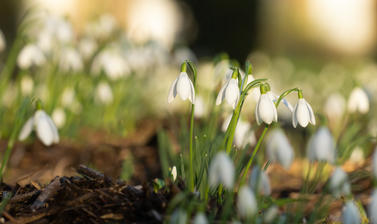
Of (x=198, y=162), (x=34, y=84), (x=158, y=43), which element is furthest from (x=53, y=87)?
(x=198, y=162)

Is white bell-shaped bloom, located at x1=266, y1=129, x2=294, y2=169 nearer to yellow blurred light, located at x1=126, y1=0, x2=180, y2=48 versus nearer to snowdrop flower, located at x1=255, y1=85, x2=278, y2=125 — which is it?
snowdrop flower, located at x1=255, y1=85, x2=278, y2=125

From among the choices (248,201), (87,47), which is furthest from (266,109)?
(87,47)

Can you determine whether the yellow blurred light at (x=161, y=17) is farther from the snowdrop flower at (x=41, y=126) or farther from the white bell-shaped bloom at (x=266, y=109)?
the white bell-shaped bloom at (x=266, y=109)

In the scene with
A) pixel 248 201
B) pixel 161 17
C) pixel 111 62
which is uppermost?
pixel 161 17

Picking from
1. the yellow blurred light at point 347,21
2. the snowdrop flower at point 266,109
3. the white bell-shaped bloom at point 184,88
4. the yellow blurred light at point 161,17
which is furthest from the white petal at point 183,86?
the yellow blurred light at point 347,21

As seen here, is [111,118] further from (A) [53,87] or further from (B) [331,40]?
(B) [331,40]

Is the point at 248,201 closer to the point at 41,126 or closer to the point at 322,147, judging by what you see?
the point at 322,147
